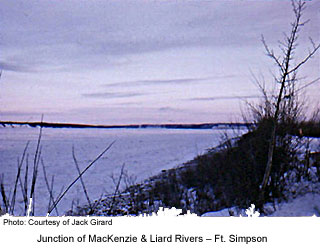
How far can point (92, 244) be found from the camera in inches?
96.1

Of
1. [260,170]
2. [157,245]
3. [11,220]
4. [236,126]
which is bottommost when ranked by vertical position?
[157,245]

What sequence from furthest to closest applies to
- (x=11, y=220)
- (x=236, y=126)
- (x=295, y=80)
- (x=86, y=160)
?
(x=86, y=160)
(x=236, y=126)
(x=295, y=80)
(x=11, y=220)

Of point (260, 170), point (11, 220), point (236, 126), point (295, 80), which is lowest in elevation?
point (11, 220)

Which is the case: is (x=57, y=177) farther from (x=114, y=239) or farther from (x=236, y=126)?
(x=114, y=239)

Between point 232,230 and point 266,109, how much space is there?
2.14 metres

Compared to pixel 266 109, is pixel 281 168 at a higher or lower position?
lower

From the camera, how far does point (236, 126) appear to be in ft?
17.9

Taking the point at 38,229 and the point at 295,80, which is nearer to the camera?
the point at 38,229

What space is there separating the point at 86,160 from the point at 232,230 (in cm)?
962

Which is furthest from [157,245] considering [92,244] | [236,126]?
[236,126]

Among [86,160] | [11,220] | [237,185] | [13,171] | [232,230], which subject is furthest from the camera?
[86,160]

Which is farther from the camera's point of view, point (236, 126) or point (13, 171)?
point (13, 171)

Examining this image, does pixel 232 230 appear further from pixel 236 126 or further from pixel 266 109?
pixel 236 126

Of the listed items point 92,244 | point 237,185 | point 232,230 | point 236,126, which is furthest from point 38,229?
point 236,126
